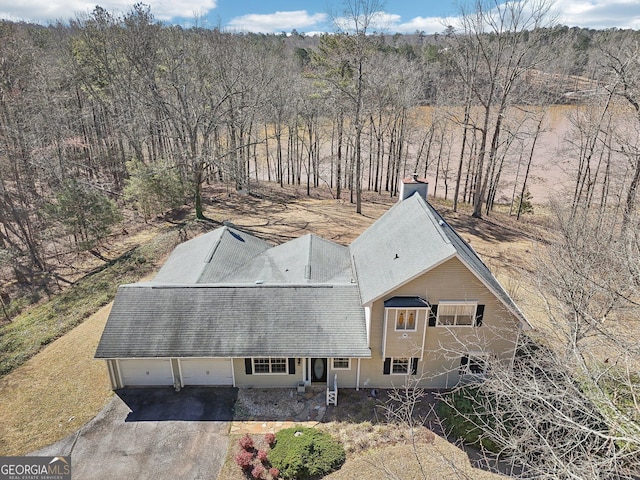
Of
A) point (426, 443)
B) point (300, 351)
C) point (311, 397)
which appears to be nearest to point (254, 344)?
point (300, 351)

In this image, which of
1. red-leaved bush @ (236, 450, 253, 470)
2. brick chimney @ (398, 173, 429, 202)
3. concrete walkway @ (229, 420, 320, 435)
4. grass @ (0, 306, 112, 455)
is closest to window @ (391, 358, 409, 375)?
concrete walkway @ (229, 420, 320, 435)

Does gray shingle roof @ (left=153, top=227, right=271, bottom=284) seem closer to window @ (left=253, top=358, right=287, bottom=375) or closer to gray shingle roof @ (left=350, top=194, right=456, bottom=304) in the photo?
window @ (left=253, top=358, right=287, bottom=375)

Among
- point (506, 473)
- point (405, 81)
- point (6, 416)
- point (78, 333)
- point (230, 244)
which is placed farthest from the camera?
point (405, 81)

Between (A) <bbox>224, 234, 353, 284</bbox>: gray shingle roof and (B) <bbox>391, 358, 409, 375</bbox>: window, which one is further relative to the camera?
(A) <bbox>224, 234, 353, 284</bbox>: gray shingle roof

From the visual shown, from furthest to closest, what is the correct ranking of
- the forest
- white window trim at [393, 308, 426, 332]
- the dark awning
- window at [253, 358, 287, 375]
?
1. the forest
2. window at [253, 358, 287, 375]
3. white window trim at [393, 308, 426, 332]
4. the dark awning

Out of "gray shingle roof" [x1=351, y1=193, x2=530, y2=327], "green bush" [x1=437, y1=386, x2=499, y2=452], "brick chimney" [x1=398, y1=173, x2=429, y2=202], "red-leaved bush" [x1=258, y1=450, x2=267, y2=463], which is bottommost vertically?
"red-leaved bush" [x1=258, y1=450, x2=267, y2=463]

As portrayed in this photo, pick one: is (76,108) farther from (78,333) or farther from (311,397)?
(311,397)

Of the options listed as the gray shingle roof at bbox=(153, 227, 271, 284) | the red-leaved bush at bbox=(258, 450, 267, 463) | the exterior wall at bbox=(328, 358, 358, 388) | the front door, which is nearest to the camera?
the red-leaved bush at bbox=(258, 450, 267, 463)
